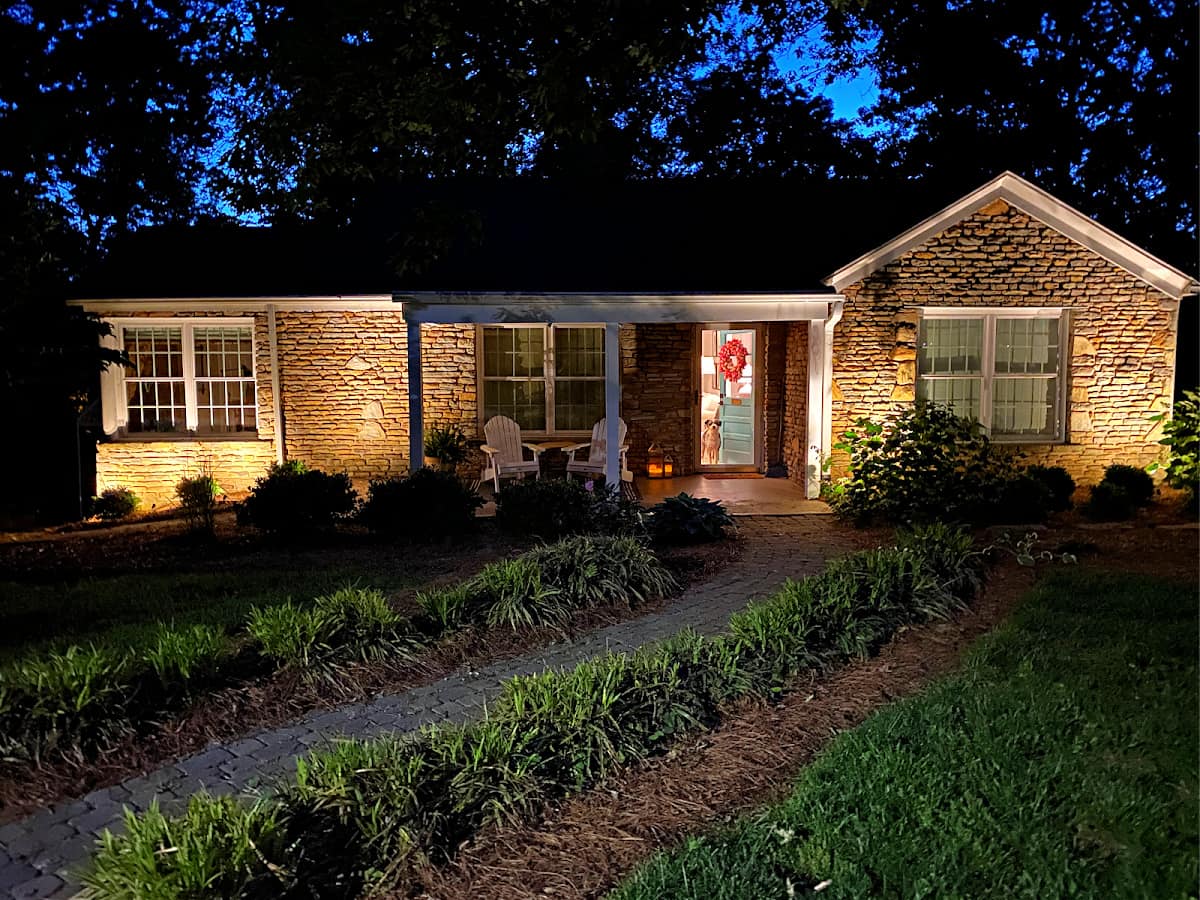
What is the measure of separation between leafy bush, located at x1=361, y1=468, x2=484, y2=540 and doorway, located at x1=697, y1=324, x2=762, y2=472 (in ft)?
18.0

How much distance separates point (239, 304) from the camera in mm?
12914

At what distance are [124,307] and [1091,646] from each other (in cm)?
1219

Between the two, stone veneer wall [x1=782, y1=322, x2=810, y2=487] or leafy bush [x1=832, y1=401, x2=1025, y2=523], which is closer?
leafy bush [x1=832, y1=401, x2=1025, y2=523]

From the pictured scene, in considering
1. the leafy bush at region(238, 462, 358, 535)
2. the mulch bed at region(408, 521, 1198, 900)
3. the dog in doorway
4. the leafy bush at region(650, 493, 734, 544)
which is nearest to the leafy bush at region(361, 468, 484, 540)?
the leafy bush at region(238, 462, 358, 535)

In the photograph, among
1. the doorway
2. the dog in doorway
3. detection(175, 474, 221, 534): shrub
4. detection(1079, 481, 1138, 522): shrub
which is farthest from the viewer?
the dog in doorway

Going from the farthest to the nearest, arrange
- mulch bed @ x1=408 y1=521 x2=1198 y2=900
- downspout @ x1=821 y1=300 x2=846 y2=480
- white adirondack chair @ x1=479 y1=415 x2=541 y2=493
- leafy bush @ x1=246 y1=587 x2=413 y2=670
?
white adirondack chair @ x1=479 y1=415 x2=541 y2=493 → downspout @ x1=821 y1=300 x2=846 y2=480 → leafy bush @ x1=246 y1=587 x2=413 y2=670 → mulch bed @ x1=408 y1=521 x2=1198 y2=900

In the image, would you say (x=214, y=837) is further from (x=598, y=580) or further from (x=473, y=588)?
(x=598, y=580)

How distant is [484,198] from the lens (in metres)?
15.0

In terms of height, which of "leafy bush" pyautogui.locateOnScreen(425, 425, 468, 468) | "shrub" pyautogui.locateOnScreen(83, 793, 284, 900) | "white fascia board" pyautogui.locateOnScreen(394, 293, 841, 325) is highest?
"white fascia board" pyautogui.locateOnScreen(394, 293, 841, 325)

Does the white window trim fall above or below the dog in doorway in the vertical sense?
above

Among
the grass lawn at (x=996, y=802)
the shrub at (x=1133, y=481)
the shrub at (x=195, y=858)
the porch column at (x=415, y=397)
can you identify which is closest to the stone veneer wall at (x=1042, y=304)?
the shrub at (x=1133, y=481)

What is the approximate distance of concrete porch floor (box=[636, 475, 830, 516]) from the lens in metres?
11.6

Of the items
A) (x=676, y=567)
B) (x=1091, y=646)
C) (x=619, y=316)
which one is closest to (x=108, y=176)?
(x=619, y=316)

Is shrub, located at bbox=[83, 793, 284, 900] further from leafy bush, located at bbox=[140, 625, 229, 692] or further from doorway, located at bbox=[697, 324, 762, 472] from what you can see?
doorway, located at bbox=[697, 324, 762, 472]
